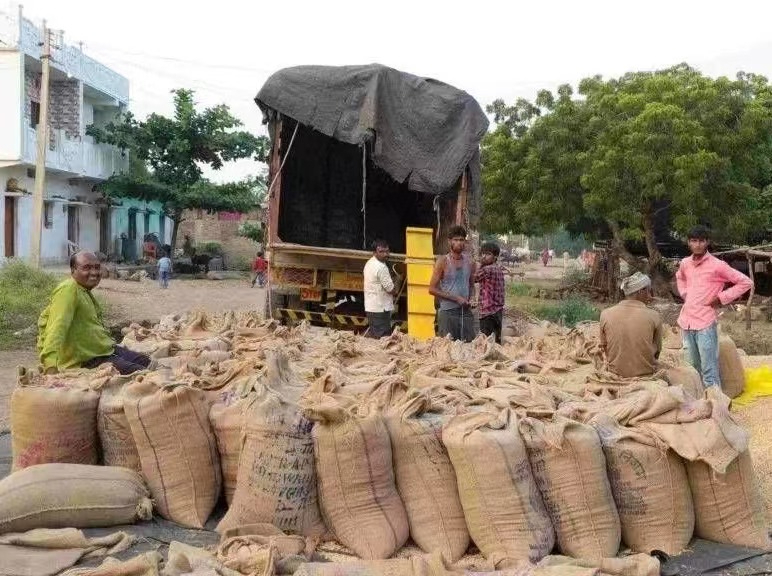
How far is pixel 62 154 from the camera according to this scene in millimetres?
22734

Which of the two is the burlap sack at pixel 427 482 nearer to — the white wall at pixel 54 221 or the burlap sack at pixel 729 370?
the burlap sack at pixel 729 370

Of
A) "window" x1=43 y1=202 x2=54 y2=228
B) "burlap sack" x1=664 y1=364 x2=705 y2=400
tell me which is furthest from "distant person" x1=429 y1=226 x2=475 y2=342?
"window" x1=43 y1=202 x2=54 y2=228

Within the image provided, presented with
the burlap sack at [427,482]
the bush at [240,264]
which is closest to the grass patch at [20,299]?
the burlap sack at [427,482]

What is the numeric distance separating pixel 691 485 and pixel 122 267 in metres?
22.3

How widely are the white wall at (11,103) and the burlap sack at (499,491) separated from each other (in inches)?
769

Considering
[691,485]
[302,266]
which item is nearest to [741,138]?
[302,266]

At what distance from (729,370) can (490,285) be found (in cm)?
218

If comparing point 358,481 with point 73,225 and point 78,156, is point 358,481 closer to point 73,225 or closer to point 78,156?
point 78,156

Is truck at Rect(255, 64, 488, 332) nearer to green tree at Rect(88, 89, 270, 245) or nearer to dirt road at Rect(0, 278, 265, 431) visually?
dirt road at Rect(0, 278, 265, 431)

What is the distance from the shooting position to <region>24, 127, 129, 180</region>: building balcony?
2098 centimetres

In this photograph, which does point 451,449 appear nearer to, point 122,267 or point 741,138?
point 741,138

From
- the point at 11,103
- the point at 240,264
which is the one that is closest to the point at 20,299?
the point at 11,103

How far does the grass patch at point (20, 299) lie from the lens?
11.8 m

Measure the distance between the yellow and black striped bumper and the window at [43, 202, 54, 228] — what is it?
1615cm
